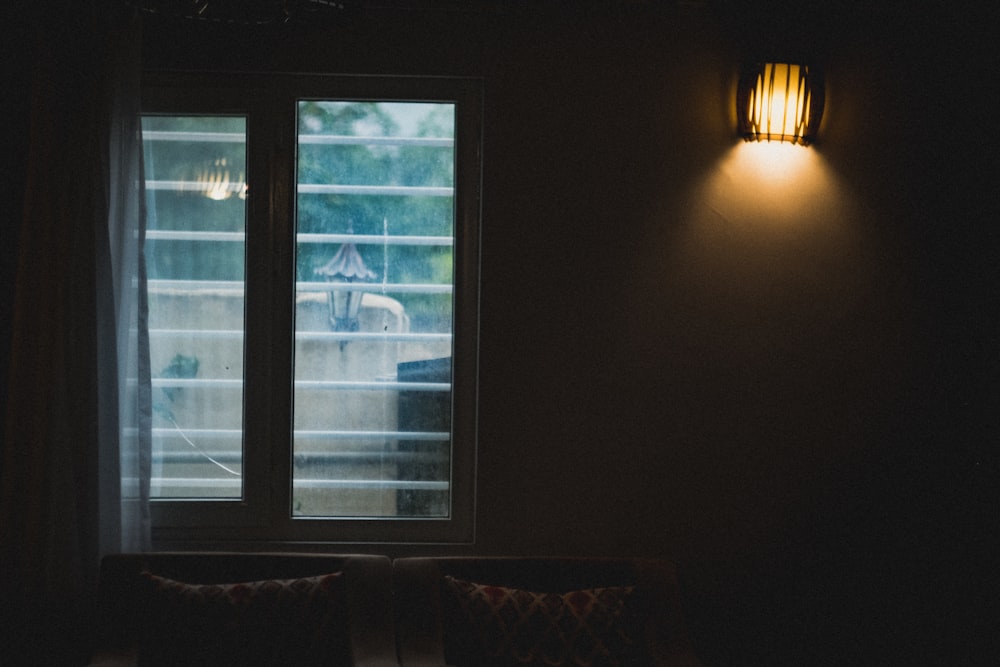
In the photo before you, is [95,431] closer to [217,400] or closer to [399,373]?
[217,400]

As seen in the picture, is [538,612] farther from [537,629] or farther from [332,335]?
[332,335]

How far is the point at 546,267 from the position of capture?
9.80 feet

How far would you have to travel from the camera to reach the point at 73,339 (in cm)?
278

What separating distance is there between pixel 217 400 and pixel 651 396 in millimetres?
1422

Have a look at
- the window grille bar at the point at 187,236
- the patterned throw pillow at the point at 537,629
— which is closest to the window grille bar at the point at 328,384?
the window grille bar at the point at 187,236

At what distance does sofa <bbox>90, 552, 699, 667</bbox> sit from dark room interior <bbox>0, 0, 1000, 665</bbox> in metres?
0.30

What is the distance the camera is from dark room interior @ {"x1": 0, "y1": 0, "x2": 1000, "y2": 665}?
9.75ft

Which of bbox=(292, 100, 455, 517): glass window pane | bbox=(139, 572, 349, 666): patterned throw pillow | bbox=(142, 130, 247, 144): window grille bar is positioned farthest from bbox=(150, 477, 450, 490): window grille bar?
bbox=(142, 130, 247, 144): window grille bar

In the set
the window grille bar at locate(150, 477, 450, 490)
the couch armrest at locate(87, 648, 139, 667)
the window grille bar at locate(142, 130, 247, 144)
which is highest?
the window grille bar at locate(142, 130, 247, 144)

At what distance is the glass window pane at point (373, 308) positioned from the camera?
2998 millimetres

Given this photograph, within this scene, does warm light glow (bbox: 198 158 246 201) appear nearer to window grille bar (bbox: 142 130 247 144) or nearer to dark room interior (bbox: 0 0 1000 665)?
window grille bar (bbox: 142 130 247 144)

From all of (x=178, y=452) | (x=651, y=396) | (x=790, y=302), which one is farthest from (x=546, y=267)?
(x=178, y=452)

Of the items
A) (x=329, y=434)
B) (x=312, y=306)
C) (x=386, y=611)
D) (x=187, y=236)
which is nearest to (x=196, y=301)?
(x=187, y=236)

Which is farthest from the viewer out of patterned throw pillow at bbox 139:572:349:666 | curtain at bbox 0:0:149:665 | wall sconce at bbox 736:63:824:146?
wall sconce at bbox 736:63:824:146
